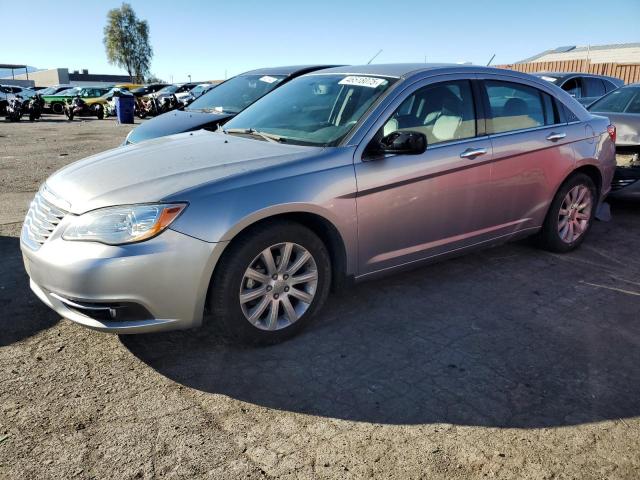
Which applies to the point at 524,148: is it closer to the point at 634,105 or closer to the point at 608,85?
the point at 634,105

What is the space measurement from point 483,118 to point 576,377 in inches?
80.6

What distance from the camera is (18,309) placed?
12.0 ft

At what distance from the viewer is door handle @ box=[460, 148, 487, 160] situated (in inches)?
152

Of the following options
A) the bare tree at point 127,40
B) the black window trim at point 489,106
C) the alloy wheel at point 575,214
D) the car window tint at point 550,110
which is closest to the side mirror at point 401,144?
the black window trim at point 489,106

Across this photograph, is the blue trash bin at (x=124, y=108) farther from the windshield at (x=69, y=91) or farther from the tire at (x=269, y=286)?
the tire at (x=269, y=286)

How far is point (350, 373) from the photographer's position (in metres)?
2.95

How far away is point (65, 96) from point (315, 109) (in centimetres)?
2988

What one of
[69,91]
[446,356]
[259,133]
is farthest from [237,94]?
[69,91]

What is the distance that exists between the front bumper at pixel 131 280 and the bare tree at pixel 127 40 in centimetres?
8493

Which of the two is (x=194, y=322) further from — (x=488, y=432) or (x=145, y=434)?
(x=488, y=432)

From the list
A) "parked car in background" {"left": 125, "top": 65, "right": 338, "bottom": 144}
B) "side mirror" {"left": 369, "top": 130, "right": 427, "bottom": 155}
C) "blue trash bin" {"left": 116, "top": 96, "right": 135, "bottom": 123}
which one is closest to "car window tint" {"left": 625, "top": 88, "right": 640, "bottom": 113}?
"parked car in background" {"left": 125, "top": 65, "right": 338, "bottom": 144}

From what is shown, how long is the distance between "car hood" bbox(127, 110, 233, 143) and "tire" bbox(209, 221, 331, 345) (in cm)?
406

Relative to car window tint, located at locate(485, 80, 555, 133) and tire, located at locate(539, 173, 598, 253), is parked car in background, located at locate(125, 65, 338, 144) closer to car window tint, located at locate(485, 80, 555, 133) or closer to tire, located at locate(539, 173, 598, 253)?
car window tint, located at locate(485, 80, 555, 133)

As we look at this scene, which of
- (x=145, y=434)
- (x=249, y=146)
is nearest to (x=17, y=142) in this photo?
(x=249, y=146)
